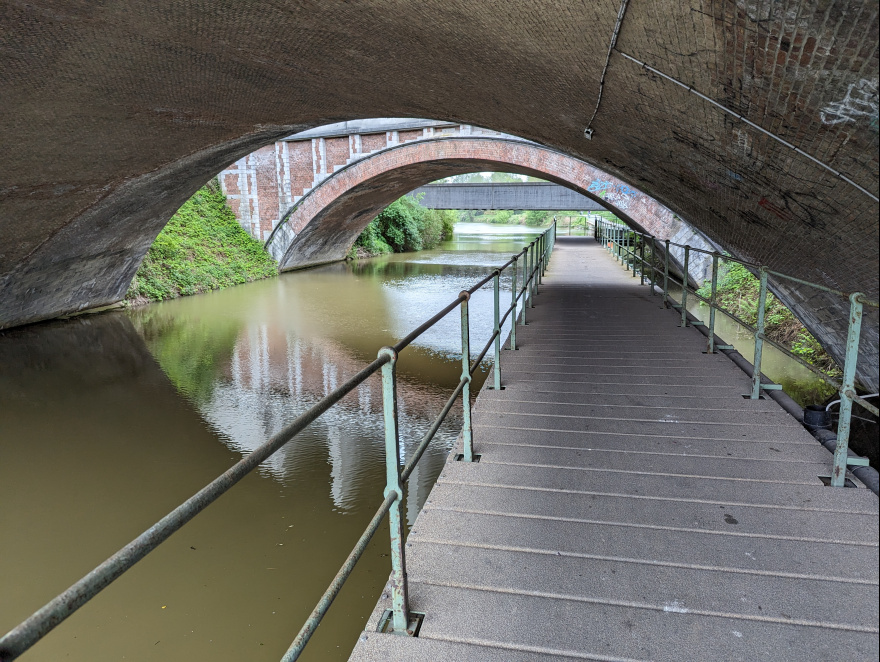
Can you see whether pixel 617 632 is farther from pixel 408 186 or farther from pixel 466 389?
pixel 408 186

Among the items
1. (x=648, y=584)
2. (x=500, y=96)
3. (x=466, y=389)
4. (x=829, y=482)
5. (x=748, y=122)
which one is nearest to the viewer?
(x=648, y=584)

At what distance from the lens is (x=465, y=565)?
237 centimetres

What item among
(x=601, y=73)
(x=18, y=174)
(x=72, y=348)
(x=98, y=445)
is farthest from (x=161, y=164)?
(x=601, y=73)

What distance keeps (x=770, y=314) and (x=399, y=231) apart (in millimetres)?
16649

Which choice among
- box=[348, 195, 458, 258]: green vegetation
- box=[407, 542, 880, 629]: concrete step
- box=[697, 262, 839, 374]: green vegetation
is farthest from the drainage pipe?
box=[348, 195, 458, 258]: green vegetation

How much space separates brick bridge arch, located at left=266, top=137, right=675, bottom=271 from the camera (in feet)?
41.8

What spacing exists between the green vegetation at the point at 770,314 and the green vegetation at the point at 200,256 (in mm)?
9747

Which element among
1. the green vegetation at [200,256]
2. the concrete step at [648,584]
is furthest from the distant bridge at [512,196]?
the concrete step at [648,584]

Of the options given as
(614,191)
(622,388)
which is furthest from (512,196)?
(622,388)

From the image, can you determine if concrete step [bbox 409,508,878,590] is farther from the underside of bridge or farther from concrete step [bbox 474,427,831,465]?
the underside of bridge

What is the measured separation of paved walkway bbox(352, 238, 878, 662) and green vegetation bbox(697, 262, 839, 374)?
3.60 meters

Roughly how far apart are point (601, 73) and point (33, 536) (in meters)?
4.36

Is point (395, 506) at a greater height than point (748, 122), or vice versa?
point (748, 122)

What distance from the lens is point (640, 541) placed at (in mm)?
2521
